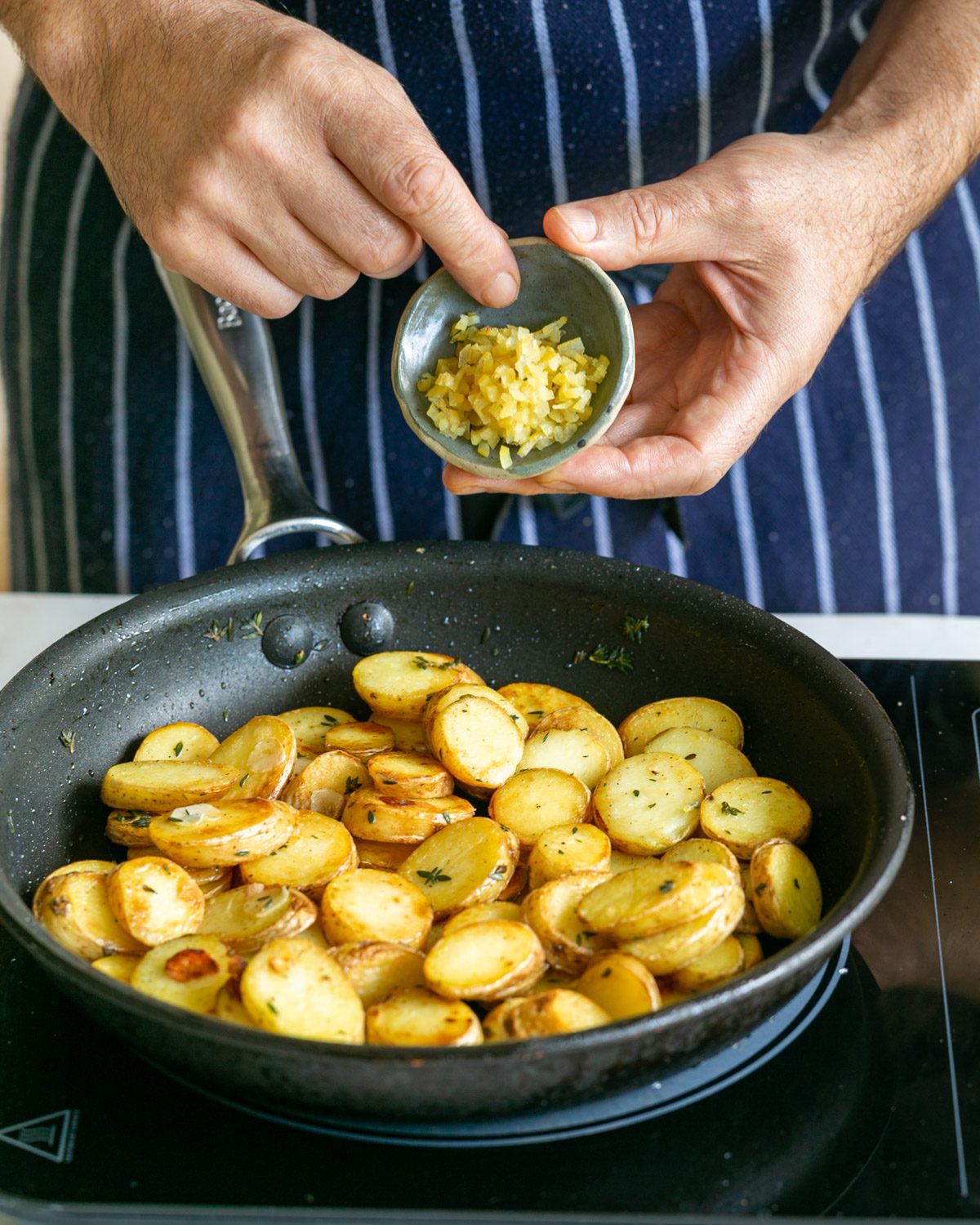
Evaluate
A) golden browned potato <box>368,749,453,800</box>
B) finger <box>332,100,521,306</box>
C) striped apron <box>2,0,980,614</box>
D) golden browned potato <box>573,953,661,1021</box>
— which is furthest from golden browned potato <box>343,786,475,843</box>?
striped apron <box>2,0,980,614</box>

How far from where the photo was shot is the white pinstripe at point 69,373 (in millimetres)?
1726

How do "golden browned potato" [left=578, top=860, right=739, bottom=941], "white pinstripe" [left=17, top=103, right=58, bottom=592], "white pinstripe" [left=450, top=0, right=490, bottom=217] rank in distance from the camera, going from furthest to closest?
"white pinstripe" [left=17, top=103, right=58, bottom=592] → "white pinstripe" [left=450, top=0, right=490, bottom=217] → "golden browned potato" [left=578, top=860, right=739, bottom=941]

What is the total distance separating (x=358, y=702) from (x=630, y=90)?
2.71 feet

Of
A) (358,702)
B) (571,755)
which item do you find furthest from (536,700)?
(358,702)

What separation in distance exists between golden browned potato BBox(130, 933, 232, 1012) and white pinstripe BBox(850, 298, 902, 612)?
1303mm

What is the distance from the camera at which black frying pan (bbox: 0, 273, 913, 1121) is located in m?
0.73

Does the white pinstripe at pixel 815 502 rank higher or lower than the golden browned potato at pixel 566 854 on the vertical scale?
higher

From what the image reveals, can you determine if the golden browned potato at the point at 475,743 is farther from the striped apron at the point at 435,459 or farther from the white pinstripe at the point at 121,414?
the white pinstripe at the point at 121,414

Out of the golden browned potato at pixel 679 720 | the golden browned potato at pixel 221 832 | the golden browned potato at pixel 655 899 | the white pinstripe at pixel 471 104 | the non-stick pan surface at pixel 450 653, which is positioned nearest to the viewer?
the non-stick pan surface at pixel 450 653

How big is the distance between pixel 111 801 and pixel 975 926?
728 mm

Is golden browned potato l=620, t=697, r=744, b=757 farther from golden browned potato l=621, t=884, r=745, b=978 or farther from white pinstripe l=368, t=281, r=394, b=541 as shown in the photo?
white pinstripe l=368, t=281, r=394, b=541

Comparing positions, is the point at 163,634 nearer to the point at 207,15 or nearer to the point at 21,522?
the point at 207,15

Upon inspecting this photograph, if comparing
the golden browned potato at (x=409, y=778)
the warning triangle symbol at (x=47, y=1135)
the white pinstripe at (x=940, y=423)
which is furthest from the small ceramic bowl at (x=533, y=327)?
the white pinstripe at (x=940, y=423)

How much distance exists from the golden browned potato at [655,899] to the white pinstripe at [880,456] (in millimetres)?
1112
